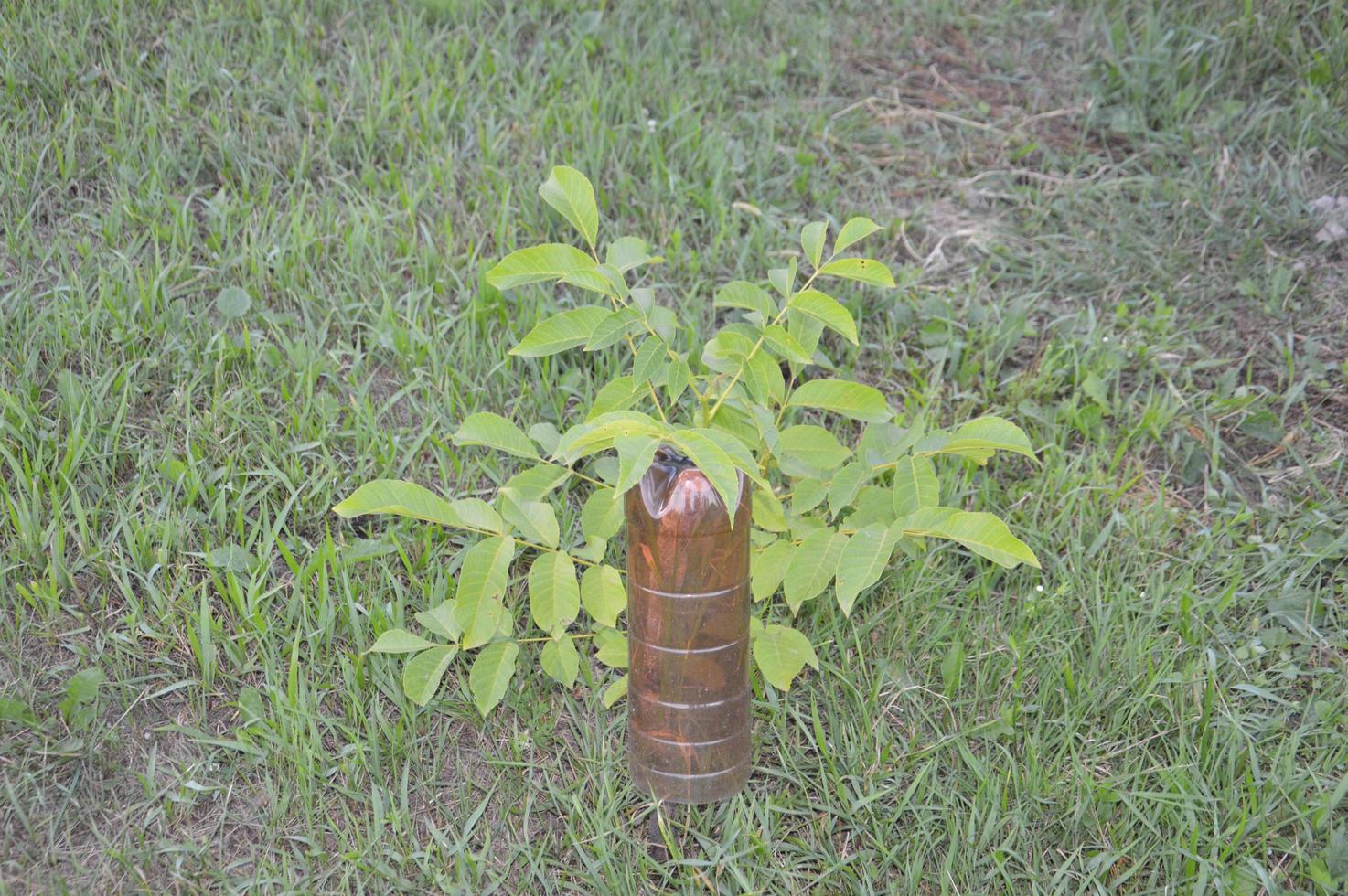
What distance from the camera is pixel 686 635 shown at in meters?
2.06

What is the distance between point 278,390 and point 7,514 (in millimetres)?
669

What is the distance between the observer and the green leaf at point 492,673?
224 centimetres

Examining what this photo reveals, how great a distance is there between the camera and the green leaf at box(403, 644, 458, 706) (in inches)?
88.3

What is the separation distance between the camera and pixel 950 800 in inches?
89.7

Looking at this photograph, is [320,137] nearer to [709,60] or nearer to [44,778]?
[709,60]

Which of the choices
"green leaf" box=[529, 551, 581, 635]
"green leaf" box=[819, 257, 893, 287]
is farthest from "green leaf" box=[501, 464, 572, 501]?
"green leaf" box=[819, 257, 893, 287]

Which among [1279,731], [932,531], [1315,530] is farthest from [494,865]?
[1315,530]

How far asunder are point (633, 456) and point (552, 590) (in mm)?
594

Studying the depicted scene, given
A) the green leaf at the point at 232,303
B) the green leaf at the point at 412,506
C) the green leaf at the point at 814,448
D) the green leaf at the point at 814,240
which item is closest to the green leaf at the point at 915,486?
the green leaf at the point at 814,448

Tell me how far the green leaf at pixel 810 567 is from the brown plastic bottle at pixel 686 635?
11 centimetres

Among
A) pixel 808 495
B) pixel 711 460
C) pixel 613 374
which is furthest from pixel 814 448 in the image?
pixel 613 374

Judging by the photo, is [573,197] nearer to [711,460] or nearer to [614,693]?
[711,460]

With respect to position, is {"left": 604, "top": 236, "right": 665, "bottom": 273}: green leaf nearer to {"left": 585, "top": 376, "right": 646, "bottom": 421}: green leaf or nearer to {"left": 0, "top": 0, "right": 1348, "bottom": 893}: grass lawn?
{"left": 585, "top": 376, "right": 646, "bottom": 421}: green leaf

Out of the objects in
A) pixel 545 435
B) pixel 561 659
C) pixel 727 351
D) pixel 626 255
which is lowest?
pixel 561 659
